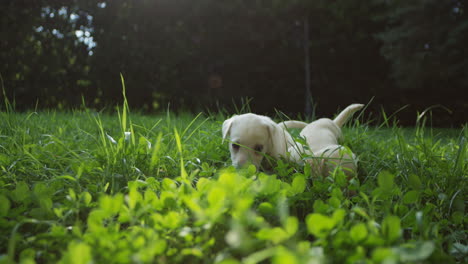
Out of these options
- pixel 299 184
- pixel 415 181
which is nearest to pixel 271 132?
pixel 299 184

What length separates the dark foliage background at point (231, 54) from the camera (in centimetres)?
676

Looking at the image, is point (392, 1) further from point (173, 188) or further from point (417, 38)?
point (173, 188)

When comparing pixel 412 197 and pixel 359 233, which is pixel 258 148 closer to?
pixel 412 197

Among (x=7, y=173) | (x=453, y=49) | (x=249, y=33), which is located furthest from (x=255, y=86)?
(x=7, y=173)

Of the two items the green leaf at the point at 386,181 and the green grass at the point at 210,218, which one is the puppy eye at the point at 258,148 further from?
the green leaf at the point at 386,181

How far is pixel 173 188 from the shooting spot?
1264 millimetres

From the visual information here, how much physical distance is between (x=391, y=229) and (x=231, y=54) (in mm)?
9403

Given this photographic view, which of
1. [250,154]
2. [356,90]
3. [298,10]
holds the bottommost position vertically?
[356,90]

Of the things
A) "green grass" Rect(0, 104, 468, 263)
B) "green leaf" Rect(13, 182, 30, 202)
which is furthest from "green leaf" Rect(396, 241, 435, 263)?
"green leaf" Rect(13, 182, 30, 202)

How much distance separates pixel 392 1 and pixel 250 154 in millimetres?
8944

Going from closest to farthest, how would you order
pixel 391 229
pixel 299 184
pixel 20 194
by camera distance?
pixel 391 229
pixel 20 194
pixel 299 184

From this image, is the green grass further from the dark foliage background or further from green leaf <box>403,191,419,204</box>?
the dark foliage background

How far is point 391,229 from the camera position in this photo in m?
0.90

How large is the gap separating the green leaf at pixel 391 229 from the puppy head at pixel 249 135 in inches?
52.6
